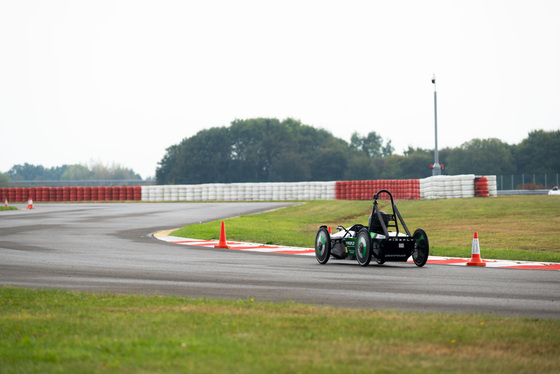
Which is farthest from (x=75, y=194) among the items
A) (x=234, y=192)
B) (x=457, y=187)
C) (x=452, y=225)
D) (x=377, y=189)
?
(x=452, y=225)

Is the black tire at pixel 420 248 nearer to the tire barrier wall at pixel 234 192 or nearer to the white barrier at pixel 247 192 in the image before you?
the white barrier at pixel 247 192

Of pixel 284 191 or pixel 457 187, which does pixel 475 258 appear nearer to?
pixel 457 187

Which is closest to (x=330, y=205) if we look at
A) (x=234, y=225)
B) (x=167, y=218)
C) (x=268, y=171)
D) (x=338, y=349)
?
(x=167, y=218)

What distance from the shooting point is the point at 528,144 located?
109 m

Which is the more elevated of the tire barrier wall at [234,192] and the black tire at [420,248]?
the tire barrier wall at [234,192]

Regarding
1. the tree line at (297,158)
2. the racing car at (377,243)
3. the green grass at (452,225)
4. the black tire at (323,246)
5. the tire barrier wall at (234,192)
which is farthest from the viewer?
the tree line at (297,158)

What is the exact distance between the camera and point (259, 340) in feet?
21.6

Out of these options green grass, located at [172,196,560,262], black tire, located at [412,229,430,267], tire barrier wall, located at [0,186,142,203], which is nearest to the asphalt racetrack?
black tire, located at [412,229,430,267]

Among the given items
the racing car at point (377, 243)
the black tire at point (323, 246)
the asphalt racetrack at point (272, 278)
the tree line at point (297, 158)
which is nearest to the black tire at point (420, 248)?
the racing car at point (377, 243)

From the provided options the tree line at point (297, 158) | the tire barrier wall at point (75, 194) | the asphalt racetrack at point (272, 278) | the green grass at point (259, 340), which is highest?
the tree line at point (297, 158)

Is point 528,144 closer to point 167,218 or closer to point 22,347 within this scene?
point 167,218

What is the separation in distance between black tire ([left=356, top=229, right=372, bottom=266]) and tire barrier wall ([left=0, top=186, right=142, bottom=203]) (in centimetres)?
4547

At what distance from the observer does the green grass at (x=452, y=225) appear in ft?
61.8

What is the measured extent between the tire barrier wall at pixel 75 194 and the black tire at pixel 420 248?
150ft
